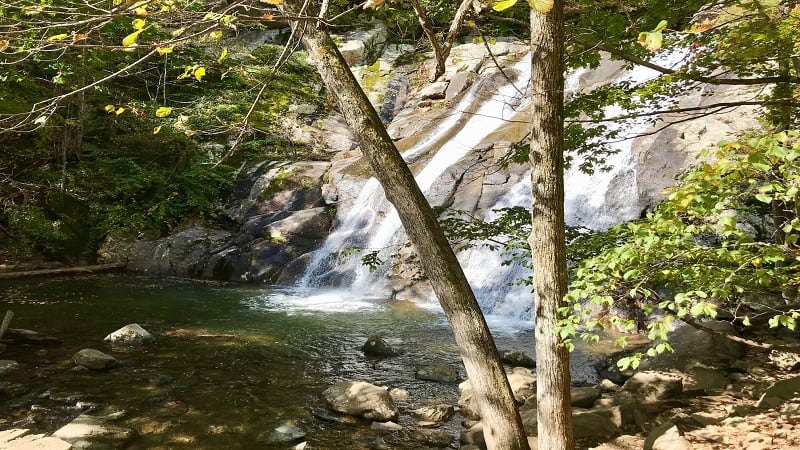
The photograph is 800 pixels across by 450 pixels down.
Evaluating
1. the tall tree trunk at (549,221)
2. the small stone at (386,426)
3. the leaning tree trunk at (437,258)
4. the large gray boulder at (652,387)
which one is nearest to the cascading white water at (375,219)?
the small stone at (386,426)

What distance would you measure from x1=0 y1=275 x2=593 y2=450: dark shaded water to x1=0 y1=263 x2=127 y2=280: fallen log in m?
0.57

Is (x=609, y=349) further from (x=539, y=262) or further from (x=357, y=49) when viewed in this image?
(x=357, y=49)

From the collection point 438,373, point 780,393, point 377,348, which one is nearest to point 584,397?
point 780,393

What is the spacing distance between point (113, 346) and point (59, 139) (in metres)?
10.7

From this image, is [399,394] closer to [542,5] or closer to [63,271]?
[542,5]

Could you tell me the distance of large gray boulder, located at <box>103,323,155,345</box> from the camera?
793cm

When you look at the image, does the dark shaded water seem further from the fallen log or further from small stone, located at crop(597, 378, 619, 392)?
small stone, located at crop(597, 378, 619, 392)

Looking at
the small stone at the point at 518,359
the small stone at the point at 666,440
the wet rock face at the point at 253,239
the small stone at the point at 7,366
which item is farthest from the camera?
the wet rock face at the point at 253,239

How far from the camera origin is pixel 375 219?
48.5 ft

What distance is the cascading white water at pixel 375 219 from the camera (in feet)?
44.7

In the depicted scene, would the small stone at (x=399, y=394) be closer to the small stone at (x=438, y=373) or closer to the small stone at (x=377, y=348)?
the small stone at (x=438, y=373)

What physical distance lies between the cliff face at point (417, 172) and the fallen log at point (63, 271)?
1.93ft

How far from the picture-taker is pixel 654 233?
262cm

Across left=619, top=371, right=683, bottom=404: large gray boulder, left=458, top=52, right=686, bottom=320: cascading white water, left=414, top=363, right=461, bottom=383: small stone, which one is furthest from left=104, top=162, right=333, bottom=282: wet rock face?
left=619, top=371, right=683, bottom=404: large gray boulder
